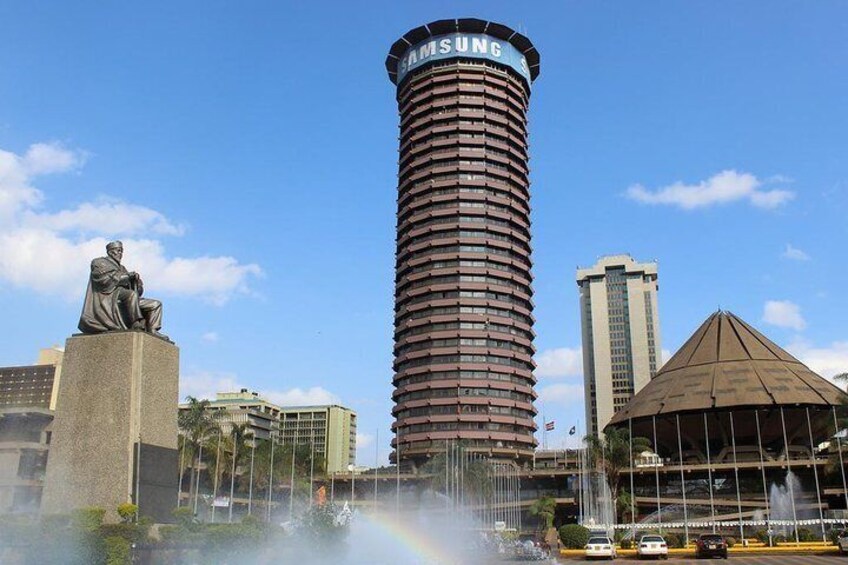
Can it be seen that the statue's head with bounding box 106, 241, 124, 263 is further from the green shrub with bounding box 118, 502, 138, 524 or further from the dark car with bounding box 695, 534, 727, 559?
the dark car with bounding box 695, 534, 727, 559

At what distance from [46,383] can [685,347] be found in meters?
94.1

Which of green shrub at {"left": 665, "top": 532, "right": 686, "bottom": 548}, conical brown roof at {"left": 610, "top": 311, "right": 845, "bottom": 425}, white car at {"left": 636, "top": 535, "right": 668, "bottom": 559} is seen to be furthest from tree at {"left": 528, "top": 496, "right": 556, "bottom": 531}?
white car at {"left": 636, "top": 535, "right": 668, "bottom": 559}

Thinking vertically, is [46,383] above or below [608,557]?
above

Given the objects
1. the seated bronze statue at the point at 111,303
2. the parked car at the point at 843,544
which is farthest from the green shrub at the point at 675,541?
the seated bronze statue at the point at 111,303

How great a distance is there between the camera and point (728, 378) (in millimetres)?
108438

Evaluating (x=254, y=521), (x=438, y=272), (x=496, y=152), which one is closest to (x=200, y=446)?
(x=438, y=272)

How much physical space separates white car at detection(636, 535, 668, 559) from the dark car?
269 centimetres

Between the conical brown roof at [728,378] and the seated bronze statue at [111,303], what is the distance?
9227 cm

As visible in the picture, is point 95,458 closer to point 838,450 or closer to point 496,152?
point 838,450

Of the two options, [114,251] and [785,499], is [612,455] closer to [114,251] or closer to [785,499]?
[785,499]

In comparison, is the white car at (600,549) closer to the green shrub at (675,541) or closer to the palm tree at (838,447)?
the green shrub at (675,541)

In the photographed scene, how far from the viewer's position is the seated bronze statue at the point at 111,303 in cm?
2403

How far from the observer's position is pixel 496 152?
133m

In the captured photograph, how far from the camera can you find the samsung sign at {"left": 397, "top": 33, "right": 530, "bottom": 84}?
137 m
